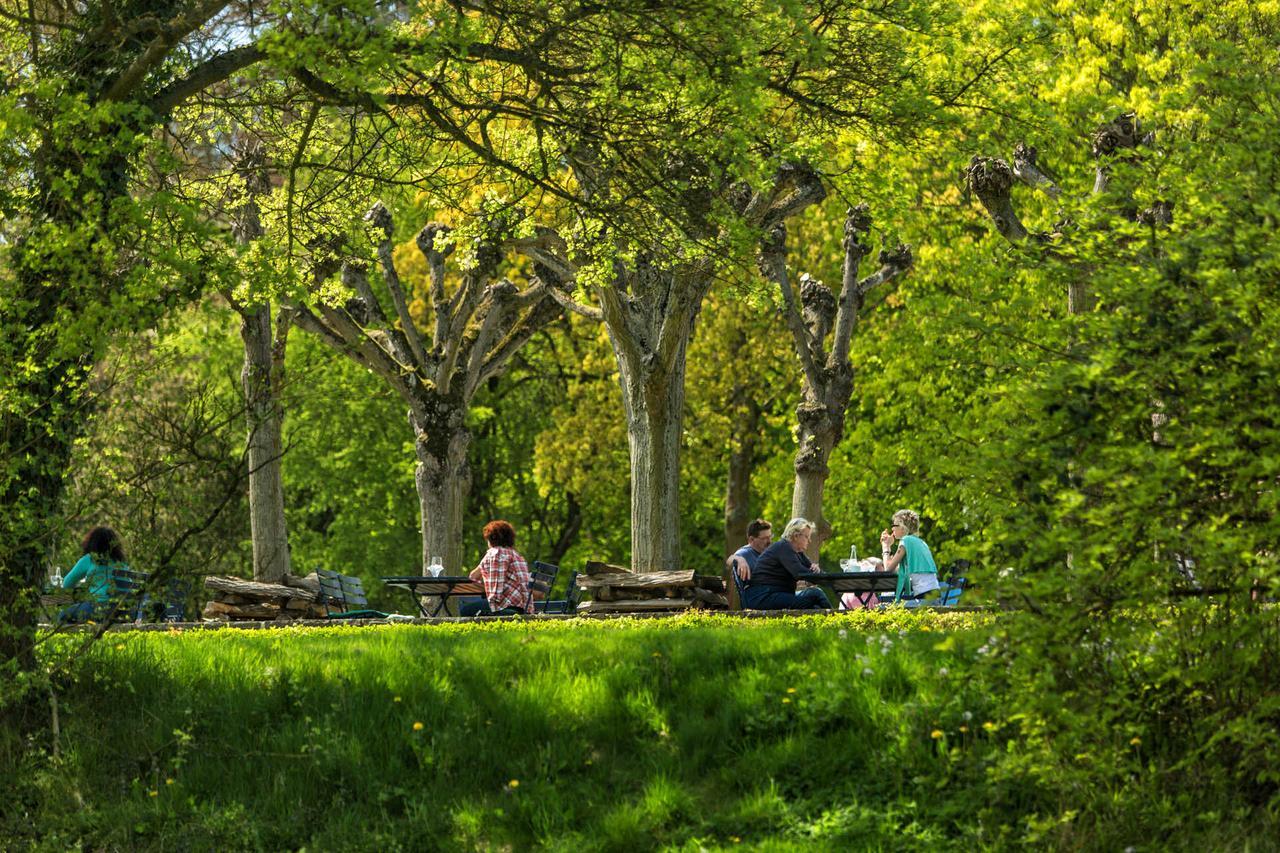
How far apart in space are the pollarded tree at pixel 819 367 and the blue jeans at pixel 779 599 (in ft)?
20.0

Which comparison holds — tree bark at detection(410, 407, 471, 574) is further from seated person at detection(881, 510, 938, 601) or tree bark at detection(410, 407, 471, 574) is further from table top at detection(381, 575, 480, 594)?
seated person at detection(881, 510, 938, 601)

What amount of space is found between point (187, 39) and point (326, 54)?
2249 mm

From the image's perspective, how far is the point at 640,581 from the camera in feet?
57.2

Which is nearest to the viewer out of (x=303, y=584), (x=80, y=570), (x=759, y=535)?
(x=80, y=570)

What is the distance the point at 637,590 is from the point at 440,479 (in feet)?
20.9

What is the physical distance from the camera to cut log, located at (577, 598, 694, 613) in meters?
17.2

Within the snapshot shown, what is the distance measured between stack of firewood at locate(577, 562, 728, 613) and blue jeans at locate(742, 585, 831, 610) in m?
1.36

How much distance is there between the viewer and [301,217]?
13.9 meters

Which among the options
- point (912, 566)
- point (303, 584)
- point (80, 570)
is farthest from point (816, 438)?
point (80, 570)

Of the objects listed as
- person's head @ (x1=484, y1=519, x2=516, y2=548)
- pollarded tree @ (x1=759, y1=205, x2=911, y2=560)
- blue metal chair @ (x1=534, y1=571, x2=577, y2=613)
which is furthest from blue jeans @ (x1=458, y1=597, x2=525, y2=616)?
pollarded tree @ (x1=759, y1=205, x2=911, y2=560)

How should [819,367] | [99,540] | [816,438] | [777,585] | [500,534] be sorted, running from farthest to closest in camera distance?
[819,367] → [816,438] → [500,534] → [777,585] → [99,540]

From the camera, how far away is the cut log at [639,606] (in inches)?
677

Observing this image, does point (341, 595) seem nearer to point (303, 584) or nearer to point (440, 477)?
point (303, 584)

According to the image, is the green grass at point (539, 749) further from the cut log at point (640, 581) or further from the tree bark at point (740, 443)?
the tree bark at point (740, 443)
